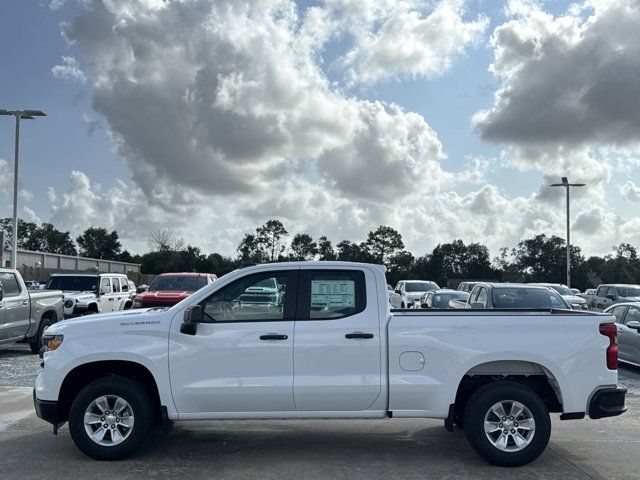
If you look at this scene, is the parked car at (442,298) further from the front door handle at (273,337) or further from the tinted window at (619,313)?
the front door handle at (273,337)

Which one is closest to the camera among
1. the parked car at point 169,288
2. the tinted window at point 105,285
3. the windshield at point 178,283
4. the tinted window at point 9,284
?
the tinted window at point 9,284

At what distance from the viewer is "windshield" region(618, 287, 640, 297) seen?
26.1m

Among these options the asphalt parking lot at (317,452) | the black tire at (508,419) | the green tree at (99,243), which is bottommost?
the asphalt parking lot at (317,452)

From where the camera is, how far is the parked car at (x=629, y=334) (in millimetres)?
13125

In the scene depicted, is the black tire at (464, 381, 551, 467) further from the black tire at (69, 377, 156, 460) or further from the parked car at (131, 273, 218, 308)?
the parked car at (131, 273, 218, 308)

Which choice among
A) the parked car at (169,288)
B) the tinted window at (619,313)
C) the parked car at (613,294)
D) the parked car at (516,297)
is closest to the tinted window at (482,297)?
the parked car at (516,297)

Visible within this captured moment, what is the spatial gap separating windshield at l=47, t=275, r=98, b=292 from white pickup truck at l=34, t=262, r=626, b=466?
14.2m

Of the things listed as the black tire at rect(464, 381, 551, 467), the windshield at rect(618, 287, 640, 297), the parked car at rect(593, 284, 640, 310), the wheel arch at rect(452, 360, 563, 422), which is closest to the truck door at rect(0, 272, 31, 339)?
the wheel arch at rect(452, 360, 563, 422)

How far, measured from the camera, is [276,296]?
22.2ft

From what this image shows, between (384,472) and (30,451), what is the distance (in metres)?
3.63

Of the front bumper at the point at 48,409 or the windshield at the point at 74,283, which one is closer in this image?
the front bumper at the point at 48,409

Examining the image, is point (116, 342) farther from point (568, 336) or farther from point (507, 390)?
point (568, 336)

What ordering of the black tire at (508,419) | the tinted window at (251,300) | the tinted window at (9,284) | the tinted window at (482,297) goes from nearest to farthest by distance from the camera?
the black tire at (508,419)
the tinted window at (251,300)
the tinted window at (9,284)
the tinted window at (482,297)

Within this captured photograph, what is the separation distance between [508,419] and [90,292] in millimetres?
15813
